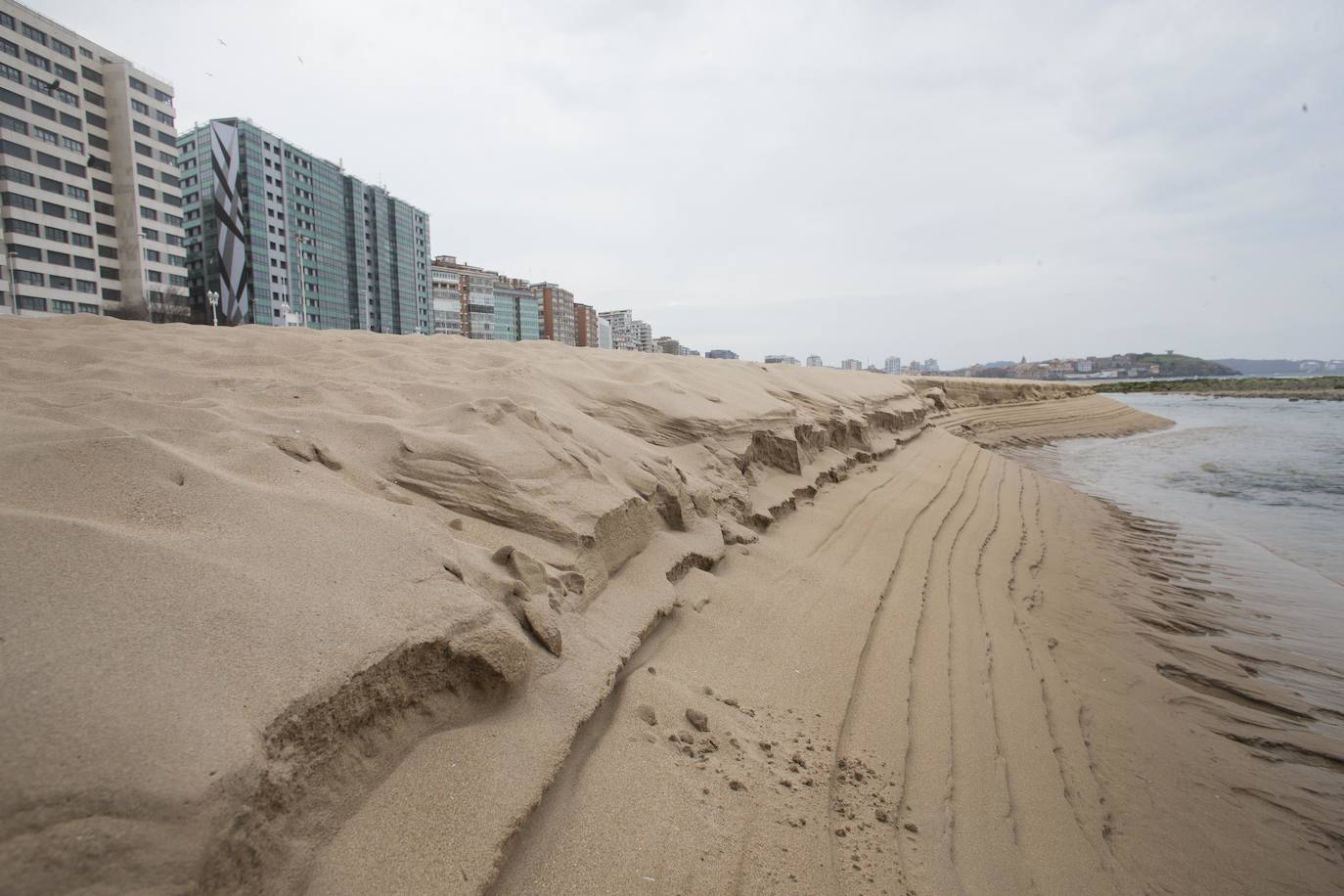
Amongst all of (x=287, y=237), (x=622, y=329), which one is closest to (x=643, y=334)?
(x=622, y=329)

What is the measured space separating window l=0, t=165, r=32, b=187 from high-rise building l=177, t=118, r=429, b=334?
11.1 m

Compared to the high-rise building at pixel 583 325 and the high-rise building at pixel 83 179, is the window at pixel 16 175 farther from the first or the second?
the high-rise building at pixel 583 325

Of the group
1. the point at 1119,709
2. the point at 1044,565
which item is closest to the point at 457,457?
the point at 1119,709

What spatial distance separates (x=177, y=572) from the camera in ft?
4.64

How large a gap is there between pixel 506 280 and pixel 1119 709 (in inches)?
3107

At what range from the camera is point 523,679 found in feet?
5.68

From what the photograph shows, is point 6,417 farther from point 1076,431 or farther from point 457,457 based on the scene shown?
point 1076,431

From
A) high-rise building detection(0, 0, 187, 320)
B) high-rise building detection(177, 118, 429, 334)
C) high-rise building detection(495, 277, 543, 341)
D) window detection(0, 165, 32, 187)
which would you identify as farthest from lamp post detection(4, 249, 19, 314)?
high-rise building detection(495, 277, 543, 341)

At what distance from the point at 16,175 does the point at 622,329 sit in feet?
277

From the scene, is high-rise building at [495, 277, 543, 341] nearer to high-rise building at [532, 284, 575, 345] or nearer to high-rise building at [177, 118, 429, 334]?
high-rise building at [532, 284, 575, 345]

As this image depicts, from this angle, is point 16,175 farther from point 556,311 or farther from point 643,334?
point 643,334

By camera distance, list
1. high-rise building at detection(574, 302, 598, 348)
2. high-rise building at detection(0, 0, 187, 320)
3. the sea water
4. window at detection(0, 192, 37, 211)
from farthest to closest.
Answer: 1. high-rise building at detection(574, 302, 598, 348)
2. high-rise building at detection(0, 0, 187, 320)
3. window at detection(0, 192, 37, 211)
4. the sea water

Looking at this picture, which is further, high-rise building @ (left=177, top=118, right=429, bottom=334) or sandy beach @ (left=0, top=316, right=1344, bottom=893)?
high-rise building @ (left=177, top=118, right=429, bottom=334)

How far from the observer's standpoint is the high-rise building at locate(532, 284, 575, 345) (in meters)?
76.5
